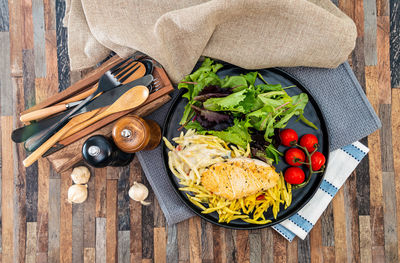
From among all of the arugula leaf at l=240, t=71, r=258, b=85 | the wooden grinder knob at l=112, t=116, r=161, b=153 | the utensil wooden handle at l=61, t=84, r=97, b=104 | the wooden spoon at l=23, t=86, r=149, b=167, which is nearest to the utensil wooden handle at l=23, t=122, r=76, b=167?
the wooden spoon at l=23, t=86, r=149, b=167

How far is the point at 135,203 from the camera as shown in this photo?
1.43 meters

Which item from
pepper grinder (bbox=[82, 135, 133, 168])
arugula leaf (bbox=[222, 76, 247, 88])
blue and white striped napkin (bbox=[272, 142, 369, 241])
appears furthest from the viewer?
blue and white striped napkin (bbox=[272, 142, 369, 241])

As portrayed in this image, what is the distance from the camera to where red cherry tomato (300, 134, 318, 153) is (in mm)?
1200

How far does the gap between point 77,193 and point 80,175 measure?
0.08 metres

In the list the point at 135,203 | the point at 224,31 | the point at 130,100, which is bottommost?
the point at 135,203

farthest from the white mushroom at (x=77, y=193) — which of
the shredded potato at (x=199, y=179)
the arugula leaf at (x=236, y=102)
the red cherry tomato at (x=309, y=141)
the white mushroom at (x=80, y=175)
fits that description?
the red cherry tomato at (x=309, y=141)

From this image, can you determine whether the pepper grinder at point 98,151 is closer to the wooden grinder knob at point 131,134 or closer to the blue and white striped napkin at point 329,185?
the wooden grinder knob at point 131,134

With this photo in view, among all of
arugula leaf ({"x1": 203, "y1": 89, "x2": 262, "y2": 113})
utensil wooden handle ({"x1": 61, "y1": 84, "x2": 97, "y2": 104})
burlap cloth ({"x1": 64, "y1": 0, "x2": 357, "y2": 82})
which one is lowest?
utensil wooden handle ({"x1": 61, "y1": 84, "x2": 97, "y2": 104})

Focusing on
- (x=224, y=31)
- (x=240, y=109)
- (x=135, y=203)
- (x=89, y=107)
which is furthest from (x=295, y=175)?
(x=89, y=107)

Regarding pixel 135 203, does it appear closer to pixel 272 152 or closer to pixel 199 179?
pixel 199 179

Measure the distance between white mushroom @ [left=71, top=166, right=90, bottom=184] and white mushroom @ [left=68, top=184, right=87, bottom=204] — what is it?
0.08 ft

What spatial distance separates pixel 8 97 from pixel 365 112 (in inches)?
65.8

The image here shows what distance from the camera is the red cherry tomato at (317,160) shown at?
47.2 inches

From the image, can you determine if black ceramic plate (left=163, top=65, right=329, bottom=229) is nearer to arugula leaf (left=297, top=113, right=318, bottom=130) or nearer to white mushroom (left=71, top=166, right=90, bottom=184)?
arugula leaf (left=297, top=113, right=318, bottom=130)
